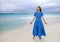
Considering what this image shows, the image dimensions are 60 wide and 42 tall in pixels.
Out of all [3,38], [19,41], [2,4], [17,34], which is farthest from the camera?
[2,4]

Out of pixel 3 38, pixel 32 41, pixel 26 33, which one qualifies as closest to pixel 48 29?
pixel 26 33

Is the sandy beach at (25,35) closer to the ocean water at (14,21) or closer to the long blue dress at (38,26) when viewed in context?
the long blue dress at (38,26)

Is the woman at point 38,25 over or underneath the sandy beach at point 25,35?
over

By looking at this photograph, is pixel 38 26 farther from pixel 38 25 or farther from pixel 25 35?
pixel 25 35

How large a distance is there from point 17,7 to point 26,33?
0.62m

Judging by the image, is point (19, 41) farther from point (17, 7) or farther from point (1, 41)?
point (17, 7)

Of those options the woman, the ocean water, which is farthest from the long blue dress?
the ocean water

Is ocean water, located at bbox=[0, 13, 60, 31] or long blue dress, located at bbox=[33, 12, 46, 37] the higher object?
A: long blue dress, located at bbox=[33, 12, 46, 37]

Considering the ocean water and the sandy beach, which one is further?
the ocean water

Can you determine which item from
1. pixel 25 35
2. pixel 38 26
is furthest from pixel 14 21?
pixel 38 26

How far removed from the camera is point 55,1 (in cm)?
357

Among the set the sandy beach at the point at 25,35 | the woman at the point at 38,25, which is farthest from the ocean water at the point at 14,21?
the woman at the point at 38,25

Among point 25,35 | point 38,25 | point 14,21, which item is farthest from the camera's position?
point 14,21

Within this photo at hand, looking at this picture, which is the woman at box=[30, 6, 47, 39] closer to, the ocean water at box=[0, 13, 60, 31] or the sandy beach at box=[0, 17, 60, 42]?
the sandy beach at box=[0, 17, 60, 42]
